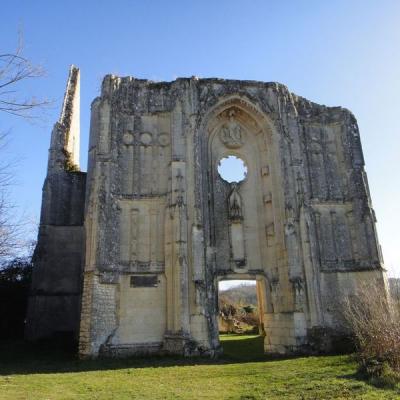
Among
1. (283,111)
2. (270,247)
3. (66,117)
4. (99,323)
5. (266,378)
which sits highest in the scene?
(66,117)

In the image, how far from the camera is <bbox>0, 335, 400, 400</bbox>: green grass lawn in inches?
328

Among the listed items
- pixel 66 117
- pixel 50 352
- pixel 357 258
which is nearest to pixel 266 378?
pixel 357 258

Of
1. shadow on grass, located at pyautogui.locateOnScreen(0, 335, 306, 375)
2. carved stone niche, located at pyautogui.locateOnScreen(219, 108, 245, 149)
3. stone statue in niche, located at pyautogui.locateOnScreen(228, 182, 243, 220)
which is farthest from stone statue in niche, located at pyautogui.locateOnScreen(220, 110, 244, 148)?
shadow on grass, located at pyautogui.locateOnScreen(0, 335, 306, 375)

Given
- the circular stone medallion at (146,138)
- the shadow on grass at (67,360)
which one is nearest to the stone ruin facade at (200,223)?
the circular stone medallion at (146,138)

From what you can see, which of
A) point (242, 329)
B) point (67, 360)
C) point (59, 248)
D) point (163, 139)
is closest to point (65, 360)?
point (67, 360)

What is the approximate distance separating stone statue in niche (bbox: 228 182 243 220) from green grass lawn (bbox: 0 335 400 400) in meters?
5.23

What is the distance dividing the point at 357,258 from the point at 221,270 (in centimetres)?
549

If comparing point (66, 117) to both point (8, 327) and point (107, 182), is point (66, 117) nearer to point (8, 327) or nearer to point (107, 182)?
point (107, 182)

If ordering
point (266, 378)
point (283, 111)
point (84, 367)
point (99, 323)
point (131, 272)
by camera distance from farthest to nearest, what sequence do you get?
1. point (283, 111)
2. point (131, 272)
3. point (99, 323)
4. point (84, 367)
5. point (266, 378)

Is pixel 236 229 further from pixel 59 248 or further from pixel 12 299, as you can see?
pixel 12 299

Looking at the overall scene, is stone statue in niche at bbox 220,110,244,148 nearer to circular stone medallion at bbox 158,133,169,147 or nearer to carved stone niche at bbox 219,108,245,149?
carved stone niche at bbox 219,108,245,149

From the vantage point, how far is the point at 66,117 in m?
21.2

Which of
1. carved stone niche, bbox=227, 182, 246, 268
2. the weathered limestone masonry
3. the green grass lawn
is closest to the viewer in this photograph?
the green grass lawn

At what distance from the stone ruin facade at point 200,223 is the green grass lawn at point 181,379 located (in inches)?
54.3
